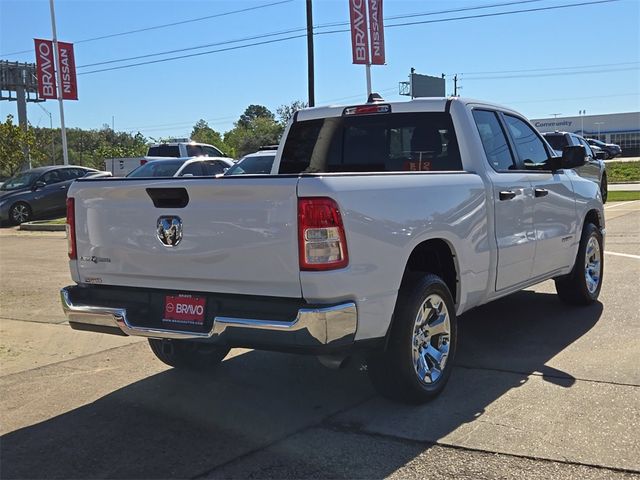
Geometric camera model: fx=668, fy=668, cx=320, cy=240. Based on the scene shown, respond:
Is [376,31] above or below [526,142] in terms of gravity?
above

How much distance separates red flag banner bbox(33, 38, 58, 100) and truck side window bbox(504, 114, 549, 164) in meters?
24.1

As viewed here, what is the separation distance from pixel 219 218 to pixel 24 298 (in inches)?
226

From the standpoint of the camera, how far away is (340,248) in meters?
3.61

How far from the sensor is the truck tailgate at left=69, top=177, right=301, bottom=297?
366 centimetres

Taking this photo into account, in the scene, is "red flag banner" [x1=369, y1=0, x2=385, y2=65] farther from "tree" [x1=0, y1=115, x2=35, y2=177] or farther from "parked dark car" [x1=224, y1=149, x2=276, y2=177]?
"tree" [x1=0, y1=115, x2=35, y2=177]

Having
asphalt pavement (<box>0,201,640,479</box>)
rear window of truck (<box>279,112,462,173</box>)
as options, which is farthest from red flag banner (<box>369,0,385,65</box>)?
asphalt pavement (<box>0,201,640,479</box>)

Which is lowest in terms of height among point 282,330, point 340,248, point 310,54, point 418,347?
point 418,347

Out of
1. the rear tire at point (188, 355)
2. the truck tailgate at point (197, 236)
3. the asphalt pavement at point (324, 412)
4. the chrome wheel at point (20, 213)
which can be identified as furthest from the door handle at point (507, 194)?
the chrome wheel at point (20, 213)

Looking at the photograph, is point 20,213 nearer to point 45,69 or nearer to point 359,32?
point 45,69

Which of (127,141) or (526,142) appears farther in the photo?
(127,141)

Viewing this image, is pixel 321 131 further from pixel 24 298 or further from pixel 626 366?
pixel 24 298

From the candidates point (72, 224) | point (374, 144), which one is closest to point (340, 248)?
point (72, 224)

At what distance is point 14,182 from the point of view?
20.2m

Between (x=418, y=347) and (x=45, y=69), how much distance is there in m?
25.8
